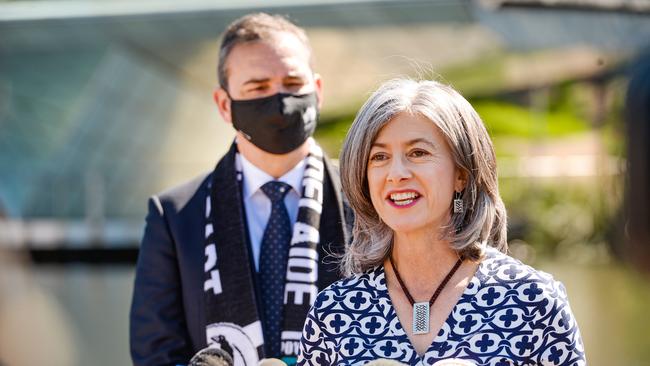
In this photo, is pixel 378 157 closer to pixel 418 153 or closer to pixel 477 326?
pixel 418 153

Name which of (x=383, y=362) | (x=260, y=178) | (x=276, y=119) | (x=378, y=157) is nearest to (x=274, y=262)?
(x=260, y=178)

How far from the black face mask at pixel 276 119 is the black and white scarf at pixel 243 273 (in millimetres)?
120

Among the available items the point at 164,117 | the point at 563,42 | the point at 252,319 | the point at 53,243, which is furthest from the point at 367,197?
the point at 164,117

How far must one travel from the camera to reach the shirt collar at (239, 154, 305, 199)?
3.19 metres

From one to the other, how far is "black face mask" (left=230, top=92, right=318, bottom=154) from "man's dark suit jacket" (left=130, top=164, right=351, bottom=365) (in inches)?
6.9

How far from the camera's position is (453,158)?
2129 millimetres

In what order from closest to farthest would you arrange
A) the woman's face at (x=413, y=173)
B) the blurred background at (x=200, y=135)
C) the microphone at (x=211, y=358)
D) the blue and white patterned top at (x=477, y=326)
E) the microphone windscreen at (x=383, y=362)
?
the microphone windscreen at (x=383, y=362) < the blue and white patterned top at (x=477, y=326) < the woman's face at (x=413, y=173) < the microphone at (x=211, y=358) < the blurred background at (x=200, y=135)

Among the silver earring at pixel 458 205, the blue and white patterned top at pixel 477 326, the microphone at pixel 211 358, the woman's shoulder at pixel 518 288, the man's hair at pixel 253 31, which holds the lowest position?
the microphone at pixel 211 358

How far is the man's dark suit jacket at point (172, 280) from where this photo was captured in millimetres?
3000

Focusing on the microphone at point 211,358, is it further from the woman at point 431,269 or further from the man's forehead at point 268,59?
the man's forehead at point 268,59

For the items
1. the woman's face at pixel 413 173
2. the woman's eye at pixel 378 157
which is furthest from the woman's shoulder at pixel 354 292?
the woman's eye at pixel 378 157

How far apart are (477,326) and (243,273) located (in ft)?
3.73

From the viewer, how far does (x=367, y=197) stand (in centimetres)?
226

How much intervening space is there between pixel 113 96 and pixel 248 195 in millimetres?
17031
